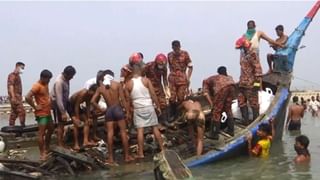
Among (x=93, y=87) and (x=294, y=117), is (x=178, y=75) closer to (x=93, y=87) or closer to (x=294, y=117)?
(x=93, y=87)

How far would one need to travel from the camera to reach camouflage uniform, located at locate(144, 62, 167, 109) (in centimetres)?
1123

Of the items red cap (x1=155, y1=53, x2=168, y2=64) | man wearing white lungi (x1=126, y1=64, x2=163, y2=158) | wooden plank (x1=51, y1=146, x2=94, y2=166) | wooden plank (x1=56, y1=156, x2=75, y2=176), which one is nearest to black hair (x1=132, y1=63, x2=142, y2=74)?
man wearing white lungi (x1=126, y1=64, x2=163, y2=158)

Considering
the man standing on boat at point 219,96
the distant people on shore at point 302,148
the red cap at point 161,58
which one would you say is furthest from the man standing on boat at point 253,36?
the distant people on shore at point 302,148

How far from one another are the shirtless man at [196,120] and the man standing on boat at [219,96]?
25.2 inches

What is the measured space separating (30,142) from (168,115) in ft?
10.3

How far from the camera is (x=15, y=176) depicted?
8.48 meters

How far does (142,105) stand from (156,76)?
5.07ft

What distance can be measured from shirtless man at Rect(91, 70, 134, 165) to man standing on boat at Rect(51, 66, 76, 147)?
0.71 metres

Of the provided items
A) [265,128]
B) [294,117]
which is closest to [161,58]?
[265,128]

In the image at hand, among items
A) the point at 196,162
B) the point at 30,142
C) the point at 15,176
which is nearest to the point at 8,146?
the point at 30,142

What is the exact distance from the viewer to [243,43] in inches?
455

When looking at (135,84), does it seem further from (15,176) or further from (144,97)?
(15,176)

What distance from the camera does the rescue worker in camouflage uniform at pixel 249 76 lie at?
1158 centimetres

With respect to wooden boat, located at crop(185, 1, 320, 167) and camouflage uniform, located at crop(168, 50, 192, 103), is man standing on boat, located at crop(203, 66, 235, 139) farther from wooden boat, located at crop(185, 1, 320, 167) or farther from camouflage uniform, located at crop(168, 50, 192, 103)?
camouflage uniform, located at crop(168, 50, 192, 103)
